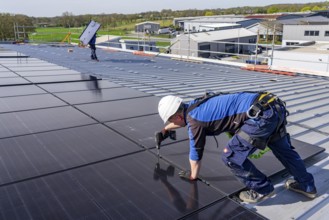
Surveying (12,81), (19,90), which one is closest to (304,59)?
(12,81)

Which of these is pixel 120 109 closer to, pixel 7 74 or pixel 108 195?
pixel 108 195

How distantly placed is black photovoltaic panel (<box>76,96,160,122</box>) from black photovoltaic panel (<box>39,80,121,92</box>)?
165 cm

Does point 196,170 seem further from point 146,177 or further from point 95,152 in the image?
point 95,152

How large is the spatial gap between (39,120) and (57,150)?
1.48 meters

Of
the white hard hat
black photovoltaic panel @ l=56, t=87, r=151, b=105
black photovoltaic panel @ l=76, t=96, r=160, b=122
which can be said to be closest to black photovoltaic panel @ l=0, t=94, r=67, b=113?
black photovoltaic panel @ l=56, t=87, r=151, b=105

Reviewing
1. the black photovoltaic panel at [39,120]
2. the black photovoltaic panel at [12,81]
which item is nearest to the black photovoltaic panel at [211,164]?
the black photovoltaic panel at [39,120]

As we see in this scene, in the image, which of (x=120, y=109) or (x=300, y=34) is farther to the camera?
(x=300, y=34)

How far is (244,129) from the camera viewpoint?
109 inches

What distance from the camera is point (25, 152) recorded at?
3734 mm

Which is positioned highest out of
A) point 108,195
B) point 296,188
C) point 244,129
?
point 244,129

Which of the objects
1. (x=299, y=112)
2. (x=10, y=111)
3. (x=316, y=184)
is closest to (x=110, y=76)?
(x=10, y=111)

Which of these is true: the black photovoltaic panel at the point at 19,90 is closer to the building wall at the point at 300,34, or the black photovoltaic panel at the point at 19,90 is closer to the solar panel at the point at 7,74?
the solar panel at the point at 7,74

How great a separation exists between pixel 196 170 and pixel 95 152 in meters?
1.46

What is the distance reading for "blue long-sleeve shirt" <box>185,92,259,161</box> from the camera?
2838mm
